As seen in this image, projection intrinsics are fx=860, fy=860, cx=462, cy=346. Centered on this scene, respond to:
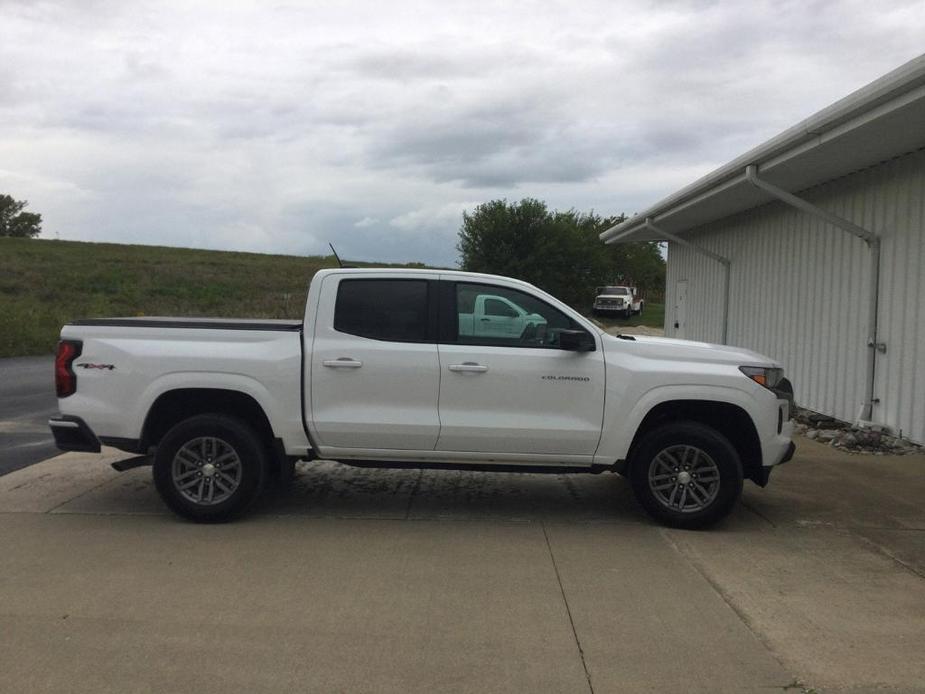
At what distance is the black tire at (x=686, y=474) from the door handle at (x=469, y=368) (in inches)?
51.4

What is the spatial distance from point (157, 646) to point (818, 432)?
879cm

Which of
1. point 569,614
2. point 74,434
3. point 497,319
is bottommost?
point 569,614

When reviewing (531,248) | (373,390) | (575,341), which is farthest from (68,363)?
(531,248)

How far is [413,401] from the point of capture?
634 centimetres

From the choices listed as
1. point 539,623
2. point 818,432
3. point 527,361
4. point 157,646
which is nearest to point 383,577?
point 539,623

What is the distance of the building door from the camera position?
63.7 feet

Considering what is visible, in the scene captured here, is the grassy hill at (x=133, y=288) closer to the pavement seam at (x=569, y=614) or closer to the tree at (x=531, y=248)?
the tree at (x=531, y=248)

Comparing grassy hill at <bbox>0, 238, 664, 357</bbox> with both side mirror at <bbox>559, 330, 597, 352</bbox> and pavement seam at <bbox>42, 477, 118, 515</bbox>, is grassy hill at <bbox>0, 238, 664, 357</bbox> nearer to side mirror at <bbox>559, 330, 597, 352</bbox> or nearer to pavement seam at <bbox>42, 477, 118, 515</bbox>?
pavement seam at <bbox>42, 477, 118, 515</bbox>

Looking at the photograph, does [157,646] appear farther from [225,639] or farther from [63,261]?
[63,261]

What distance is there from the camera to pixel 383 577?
5293 mm

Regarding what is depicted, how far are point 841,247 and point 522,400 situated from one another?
690cm

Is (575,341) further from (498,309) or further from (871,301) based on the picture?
(871,301)

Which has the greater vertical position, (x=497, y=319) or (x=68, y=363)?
(x=497, y=319)

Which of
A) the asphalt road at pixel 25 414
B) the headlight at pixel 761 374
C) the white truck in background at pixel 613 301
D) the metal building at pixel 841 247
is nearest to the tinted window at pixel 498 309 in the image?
the headlight at pixel 761 374
